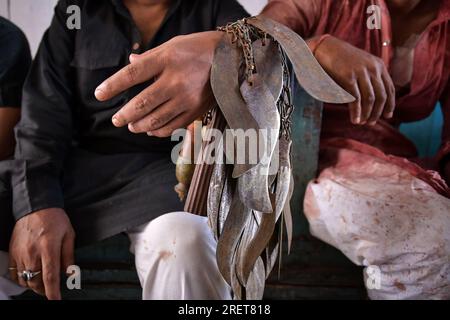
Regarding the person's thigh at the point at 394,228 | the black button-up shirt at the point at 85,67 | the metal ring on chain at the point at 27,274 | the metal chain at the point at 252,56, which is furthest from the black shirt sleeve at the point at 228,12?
the metal ring on chain at the point at 27,274

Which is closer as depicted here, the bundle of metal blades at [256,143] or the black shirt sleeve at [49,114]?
the bundle of metal blades at [256,143]

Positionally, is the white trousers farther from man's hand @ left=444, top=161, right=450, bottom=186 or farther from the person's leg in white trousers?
man's hand @ left=444, top=161, right=450, bottom=186

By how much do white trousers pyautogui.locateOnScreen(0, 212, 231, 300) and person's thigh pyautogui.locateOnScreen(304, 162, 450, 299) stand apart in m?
0.28

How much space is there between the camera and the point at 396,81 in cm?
115

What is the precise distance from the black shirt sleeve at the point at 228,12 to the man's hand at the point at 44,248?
548mm

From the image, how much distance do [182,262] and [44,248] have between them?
0.95 ft

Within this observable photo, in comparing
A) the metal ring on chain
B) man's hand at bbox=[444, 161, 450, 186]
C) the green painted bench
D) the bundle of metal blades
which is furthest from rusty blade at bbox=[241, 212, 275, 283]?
man's hand at bbox=[444, 161, 450, 186]

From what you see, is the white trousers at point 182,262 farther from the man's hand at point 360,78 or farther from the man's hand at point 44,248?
the man's hand at point 360,78

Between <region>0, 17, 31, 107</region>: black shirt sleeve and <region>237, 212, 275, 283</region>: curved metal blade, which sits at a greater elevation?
<region>0, 17, 31, 107</region>: black shirt sleeve

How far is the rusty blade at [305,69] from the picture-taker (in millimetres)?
729

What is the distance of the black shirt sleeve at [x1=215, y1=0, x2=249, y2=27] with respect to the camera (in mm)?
1071

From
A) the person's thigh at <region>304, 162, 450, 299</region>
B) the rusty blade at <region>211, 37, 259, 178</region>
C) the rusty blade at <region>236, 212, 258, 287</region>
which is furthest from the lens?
the person's thigh at <region>304, 162, 450, 299</region>
